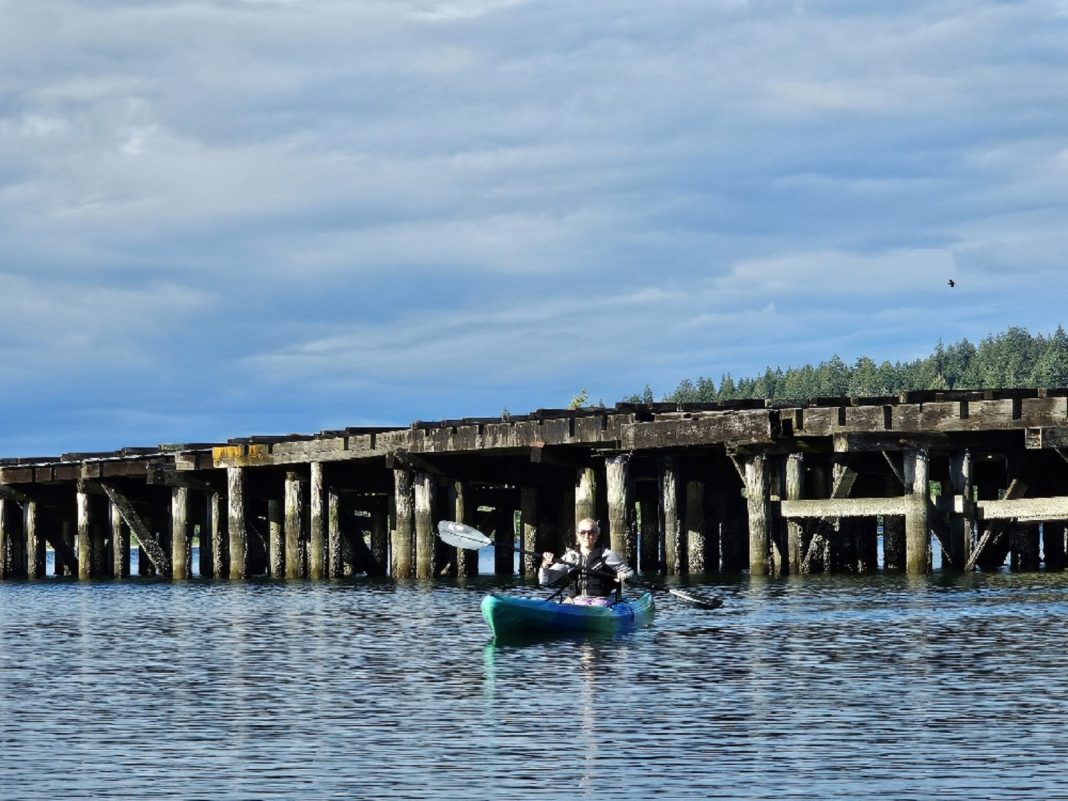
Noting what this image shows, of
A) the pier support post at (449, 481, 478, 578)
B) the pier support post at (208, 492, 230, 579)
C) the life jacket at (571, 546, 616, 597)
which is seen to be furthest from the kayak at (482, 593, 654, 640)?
the pier support post at (208, 492, 230, 579)

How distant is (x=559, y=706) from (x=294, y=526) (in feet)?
117

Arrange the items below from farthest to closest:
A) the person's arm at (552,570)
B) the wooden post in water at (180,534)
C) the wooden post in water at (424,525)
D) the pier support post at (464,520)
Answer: the wooden post in water at (180,534)
the pier support post at (464,520)
the wooden post in water at (424,525)
the person's arm at (552,570)

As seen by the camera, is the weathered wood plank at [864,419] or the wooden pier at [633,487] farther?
the wooden pier at [633,487]

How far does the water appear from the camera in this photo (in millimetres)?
17516

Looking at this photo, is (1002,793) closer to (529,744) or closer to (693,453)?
(529,744)

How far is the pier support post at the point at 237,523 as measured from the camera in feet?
191

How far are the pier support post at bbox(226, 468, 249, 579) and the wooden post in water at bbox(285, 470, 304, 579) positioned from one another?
140 cm

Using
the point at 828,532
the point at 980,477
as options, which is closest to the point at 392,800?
the point at 828,532

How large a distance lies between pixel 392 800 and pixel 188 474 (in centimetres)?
4599

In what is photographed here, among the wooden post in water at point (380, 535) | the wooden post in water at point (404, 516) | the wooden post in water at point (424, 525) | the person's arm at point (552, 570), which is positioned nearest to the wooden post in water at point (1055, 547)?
the wooden post in water at point (424, 525)

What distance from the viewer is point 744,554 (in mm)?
54688

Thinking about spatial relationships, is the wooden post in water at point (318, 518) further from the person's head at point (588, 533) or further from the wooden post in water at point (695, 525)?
the person's head at point (588, 533)

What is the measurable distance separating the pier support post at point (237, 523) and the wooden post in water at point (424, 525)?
7.15m

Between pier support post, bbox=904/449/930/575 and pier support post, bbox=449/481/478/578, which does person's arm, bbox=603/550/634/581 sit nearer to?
pier support post, bbox=904/449/930/575
